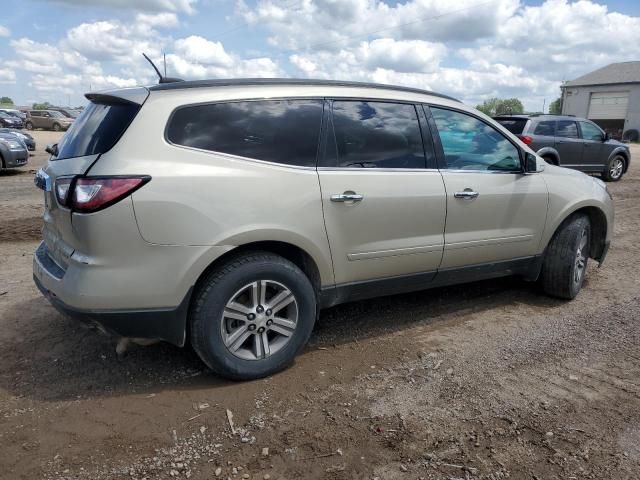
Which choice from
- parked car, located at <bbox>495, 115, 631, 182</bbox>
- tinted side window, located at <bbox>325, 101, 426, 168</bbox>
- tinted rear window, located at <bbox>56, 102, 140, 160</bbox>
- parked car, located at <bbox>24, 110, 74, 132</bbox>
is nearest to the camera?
tinted rear window, located at <bbox>56, 102, 140, 160</bbox>

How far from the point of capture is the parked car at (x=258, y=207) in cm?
287

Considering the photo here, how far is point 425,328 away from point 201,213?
212cm

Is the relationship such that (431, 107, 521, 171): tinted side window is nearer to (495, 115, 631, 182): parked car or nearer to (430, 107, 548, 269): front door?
(430, 107, 548, 269): front door

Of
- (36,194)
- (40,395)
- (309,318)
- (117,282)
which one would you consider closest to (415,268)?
(309,318)

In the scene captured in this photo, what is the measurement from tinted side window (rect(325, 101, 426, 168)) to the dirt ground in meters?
1.34

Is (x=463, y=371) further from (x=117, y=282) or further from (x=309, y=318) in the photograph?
(x=117, y=282)

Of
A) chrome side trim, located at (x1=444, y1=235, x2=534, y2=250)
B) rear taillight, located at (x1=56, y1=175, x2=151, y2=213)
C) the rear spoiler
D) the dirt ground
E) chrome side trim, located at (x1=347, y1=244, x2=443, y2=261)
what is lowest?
the dirt ground

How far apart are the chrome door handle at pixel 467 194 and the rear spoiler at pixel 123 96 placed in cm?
227

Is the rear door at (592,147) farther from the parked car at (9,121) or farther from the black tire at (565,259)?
the parked car at (9,121)

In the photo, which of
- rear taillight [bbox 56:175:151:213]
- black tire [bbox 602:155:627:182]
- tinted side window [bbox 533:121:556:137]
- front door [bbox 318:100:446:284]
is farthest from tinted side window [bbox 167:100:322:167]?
black tire [bbox 602:155:627:182]

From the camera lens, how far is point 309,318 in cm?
344

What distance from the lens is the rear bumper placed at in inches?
114

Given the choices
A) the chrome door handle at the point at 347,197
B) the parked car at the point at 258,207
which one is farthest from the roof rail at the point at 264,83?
the chrome door handle at the point at 347,197

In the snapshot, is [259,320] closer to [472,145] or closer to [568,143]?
[472,145]
